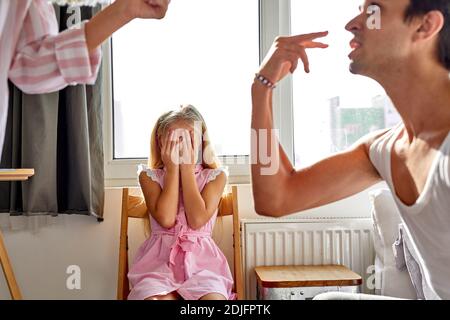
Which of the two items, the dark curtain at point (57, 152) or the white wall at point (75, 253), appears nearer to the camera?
the dark curtain at point (57, 152)

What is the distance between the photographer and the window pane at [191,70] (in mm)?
1331

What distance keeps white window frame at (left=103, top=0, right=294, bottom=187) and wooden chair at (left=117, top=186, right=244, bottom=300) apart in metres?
0.09

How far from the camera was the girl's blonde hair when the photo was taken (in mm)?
1232

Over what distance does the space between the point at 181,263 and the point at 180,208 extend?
120mm

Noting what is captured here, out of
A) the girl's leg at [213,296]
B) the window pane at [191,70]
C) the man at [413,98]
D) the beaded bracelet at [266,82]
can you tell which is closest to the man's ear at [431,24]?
the man at [413,98]

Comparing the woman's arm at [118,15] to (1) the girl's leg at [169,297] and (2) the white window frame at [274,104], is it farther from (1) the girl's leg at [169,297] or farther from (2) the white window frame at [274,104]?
(2) the white window frame at [274,104]

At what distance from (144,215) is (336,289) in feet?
1.51

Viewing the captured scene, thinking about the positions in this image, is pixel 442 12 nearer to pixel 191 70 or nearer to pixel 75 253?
pixel 191 70

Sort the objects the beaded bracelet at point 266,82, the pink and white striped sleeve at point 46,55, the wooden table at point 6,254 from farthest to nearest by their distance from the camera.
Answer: the wooden table at point 6,254, the beaded bracelet at point 266,82, the pink and white striped sleeve at point 46,55

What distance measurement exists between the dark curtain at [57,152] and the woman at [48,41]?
783 mm

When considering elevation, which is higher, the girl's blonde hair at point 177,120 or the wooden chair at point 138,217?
the girl's blonde hair at point 177,120

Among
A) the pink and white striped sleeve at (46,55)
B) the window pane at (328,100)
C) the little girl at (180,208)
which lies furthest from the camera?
the window pane at (328,100)

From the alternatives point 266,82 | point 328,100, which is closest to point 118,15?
point 266,82

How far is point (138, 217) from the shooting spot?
4.33 ft
